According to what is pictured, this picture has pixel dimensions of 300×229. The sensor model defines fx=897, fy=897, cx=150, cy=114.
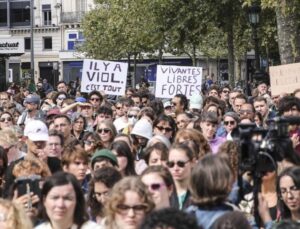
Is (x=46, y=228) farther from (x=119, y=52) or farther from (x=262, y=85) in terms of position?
(x=119, y=52)

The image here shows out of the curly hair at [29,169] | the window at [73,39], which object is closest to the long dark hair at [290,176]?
the curly hair at [29,169]

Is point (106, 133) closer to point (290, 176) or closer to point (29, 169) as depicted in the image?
point (29, 169)

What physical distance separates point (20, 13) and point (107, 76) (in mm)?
62898

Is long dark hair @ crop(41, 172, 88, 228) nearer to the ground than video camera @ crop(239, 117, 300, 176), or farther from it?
nearer to the ground

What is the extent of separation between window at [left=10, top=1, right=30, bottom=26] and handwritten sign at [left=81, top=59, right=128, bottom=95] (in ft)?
202

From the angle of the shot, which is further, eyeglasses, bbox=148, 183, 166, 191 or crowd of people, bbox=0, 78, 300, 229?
eyeglasses, bbox=148, 183, 166, 191

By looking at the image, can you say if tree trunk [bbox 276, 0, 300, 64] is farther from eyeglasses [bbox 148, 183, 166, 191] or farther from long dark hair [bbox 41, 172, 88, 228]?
long dark hair [bbox 41, 172, 88, 228]

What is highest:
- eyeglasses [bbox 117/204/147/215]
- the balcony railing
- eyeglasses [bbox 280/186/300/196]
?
the balcony railing

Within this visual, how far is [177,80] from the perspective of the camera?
17.3 m

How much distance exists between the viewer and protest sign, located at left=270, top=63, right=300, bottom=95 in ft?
47.4

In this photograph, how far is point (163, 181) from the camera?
6.53 meters

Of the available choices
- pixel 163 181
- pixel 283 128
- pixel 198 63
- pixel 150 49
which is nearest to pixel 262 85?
pixel 163 181

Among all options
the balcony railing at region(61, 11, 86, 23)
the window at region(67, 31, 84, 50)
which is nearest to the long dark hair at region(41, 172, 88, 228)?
the window at region(67, 31, 84, 50)

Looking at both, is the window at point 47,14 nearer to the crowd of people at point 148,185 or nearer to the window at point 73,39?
the window at point 73,39
